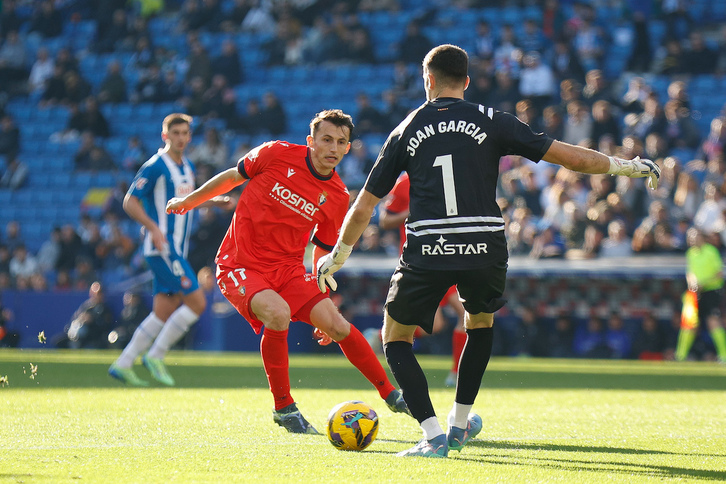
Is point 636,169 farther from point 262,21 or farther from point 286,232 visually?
point 262,21

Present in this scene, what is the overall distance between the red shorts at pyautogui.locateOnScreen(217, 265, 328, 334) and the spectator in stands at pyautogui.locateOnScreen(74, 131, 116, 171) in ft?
56.5

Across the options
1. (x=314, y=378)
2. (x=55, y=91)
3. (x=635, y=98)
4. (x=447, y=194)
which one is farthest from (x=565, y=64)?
(x=447, y=194)

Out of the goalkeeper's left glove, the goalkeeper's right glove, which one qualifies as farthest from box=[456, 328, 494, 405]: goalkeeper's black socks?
the goalkeeper's right glove

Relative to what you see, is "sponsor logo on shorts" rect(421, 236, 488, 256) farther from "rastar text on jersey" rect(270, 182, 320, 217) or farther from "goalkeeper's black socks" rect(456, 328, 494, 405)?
"rastar text on jersey" rect(270, 182, 320, 217)

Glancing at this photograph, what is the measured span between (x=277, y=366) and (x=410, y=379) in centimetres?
129

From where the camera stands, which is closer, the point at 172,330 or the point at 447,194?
the point at 447,194

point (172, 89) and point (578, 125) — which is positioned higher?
point (172, 89)

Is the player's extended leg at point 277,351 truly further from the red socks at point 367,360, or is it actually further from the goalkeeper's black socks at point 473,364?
the goalkeeper's black socks at point 473,364

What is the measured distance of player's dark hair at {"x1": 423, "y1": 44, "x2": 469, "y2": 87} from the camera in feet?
17.5

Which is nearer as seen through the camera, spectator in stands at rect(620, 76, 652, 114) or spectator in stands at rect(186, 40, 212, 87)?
spectator in stands at rect(620, 76, 652, 114)

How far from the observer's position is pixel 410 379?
538cm

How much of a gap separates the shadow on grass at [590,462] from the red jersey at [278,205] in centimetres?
183

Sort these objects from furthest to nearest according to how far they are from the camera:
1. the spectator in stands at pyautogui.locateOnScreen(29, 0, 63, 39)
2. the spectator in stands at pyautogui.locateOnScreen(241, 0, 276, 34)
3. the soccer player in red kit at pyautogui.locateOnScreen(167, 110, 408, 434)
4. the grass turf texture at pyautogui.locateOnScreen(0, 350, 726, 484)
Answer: the spectator in stands at pyautogui.locateOnScreen(29, 0, 63, 39)
the spectator in stands at pyautogui.locateOnScreen(241, 0, 276, 34)
the soccer player in red kit at pyautogui.locateOnScreen(167, 110, 408, 434)
the grass turf texture at pyautogui.locateOnScreen(0, 350, 726, 484)

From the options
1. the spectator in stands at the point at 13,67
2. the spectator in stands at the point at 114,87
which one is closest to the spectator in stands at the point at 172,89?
the spectator in stands at the point at 114,87
